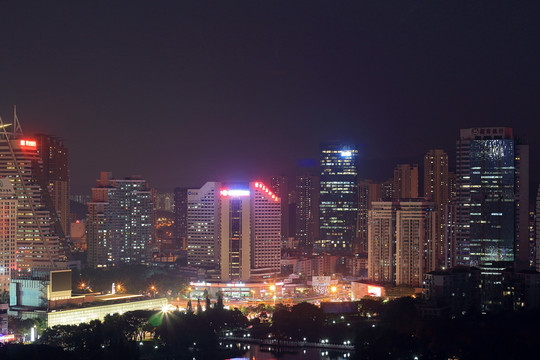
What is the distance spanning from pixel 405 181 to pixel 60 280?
66.1 ft

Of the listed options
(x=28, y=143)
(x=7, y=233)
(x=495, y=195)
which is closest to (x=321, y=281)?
(x=495, y=195)

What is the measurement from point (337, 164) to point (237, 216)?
482 inches

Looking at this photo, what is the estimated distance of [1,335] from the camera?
18.7 metres

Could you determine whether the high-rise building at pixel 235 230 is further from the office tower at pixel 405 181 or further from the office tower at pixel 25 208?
the office tower at pixel 405 181

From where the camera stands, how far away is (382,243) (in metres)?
27.9

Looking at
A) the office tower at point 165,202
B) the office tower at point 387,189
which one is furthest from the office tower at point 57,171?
the office tower at point 165,202

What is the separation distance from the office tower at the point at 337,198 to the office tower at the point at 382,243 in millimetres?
9743

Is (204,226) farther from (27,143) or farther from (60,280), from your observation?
(60,280)

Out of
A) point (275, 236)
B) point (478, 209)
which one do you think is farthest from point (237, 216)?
point (478, 209)

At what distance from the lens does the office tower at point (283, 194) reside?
131 feet

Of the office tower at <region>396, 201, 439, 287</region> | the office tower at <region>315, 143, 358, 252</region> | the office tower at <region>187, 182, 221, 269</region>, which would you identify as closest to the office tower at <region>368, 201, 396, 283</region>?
the office tower at <region>396, 201, 439, 287</region>

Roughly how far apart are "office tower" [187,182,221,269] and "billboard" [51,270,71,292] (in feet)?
27.8

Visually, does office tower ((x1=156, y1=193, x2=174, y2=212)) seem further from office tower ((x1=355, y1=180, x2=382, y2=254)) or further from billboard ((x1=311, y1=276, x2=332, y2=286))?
billboard ((x1=311, y1=276, x2=332, y2=286))

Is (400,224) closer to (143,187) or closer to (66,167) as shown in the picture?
(143,187)
